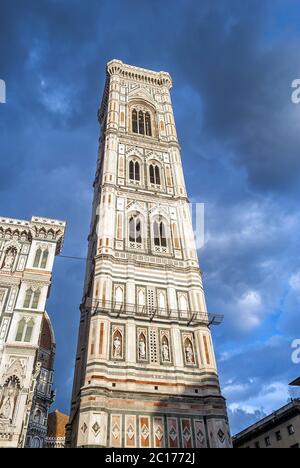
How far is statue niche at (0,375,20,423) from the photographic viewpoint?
1753cm

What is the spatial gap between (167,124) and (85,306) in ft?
72.5

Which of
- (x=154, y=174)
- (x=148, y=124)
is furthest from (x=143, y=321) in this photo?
(x=148, y=124)

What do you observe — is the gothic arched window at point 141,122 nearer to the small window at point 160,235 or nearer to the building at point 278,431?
the small window at point 160,235

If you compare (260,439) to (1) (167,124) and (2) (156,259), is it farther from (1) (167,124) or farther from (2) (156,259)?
(1) (167,124)

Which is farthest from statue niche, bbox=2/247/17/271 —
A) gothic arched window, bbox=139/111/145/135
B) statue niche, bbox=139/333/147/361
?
gothic arched window, bbox=139/111/145/135

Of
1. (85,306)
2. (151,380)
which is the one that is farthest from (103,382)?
(85,306)

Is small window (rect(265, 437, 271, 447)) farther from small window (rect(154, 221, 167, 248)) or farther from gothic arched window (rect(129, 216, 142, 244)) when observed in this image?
gothic arched window (rect(129, 216, 142, 244))

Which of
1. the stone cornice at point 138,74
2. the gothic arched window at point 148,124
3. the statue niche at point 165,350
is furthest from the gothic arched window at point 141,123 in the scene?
the statue niche at point 165,350

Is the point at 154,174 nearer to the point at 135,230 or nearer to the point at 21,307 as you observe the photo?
the point at 135,230

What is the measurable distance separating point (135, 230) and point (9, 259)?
9112 mm

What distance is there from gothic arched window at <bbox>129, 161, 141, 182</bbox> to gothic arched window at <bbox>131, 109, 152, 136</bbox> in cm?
557

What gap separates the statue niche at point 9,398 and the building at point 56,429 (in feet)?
86.6

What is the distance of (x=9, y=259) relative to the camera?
23.5 meters

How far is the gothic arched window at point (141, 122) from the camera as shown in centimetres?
3759
